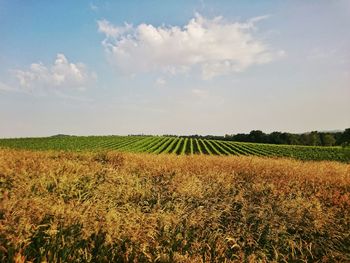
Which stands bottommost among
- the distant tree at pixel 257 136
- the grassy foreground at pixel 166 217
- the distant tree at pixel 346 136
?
the grassy foreground at pixel 166 217

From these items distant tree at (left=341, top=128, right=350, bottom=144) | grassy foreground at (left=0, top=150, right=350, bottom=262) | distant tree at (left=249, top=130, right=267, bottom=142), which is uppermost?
distant tree at (left=249, top=130, right=267, bottom=142)

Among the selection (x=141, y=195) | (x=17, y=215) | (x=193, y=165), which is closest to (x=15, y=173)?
(x=141, y=195)

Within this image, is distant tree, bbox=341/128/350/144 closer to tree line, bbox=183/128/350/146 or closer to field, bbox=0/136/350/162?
field, bbox=0/136/350/162

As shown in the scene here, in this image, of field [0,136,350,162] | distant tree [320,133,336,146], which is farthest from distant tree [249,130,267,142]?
field [0,136,350,162]

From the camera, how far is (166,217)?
587 cm

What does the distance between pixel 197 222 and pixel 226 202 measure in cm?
211

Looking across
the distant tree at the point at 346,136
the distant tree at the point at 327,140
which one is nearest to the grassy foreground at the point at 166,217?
the distant tree at the point at 346,136

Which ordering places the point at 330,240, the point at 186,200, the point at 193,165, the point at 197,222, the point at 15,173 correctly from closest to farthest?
the point at 197,222 → the point at 330,240 → the point at 186,200 → the point at 15,173 → the point at 193,165

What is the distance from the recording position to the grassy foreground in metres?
4.74

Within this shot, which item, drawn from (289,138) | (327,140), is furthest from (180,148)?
(327,140)

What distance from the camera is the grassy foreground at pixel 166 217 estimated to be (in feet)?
15.5

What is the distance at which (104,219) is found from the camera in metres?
5.54

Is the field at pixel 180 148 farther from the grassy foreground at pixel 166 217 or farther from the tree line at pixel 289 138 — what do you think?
the tree line at pixel 289 138

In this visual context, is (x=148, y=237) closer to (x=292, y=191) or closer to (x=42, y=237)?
(x=42, y=237)
